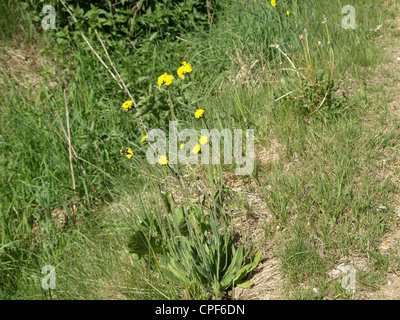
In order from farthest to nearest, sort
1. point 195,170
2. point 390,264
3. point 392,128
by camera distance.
→ point 195,170
point 392,128
point 390,264

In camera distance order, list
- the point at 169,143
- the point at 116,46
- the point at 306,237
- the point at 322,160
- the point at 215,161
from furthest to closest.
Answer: the point at 116,46
the point at 169,143
the point at 215,161
the point at 322,160
the point at 306,237

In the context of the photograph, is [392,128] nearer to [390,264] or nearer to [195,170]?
[390,264]

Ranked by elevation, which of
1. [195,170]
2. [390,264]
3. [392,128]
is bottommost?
[390,264]

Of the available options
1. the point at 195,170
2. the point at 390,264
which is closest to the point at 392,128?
the point at 390,264

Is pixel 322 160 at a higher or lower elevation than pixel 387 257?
higher

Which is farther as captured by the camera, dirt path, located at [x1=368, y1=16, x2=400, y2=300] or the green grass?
the green grass

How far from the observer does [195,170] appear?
3.04 meters

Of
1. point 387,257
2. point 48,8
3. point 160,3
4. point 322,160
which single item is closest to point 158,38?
point 160,3

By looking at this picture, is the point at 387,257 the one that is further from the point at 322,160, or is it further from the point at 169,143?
the point at 169,143

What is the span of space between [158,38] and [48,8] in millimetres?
1154

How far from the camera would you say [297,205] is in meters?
2.46

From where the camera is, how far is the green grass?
2238 millimetres
